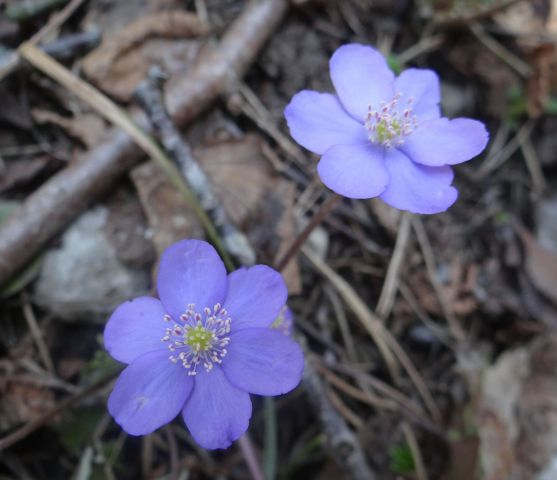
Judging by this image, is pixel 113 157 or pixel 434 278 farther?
pixel 434 278

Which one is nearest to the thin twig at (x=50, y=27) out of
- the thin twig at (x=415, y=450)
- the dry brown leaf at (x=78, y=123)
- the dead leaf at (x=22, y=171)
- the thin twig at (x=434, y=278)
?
the dry brown leaf at (x=78, y=123)

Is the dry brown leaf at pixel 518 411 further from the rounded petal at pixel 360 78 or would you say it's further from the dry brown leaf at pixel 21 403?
the dry brown leaf at pixel 21 403

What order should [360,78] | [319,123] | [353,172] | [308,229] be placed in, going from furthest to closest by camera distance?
[308,229] → [360,78] → [319,123] → [353,172]

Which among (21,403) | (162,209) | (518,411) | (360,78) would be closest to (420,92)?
(360,78)

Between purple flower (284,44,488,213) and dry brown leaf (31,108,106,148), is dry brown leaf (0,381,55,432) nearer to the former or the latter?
dry brown leaf (31,108,106,148)

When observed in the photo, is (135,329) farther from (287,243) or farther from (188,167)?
(287,243)

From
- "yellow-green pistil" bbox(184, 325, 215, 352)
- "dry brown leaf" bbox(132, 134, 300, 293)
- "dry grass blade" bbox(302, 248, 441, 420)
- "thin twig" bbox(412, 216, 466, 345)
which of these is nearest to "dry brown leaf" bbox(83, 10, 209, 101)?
"dry brown leaf" bbox(132, 134, 300, 293)
